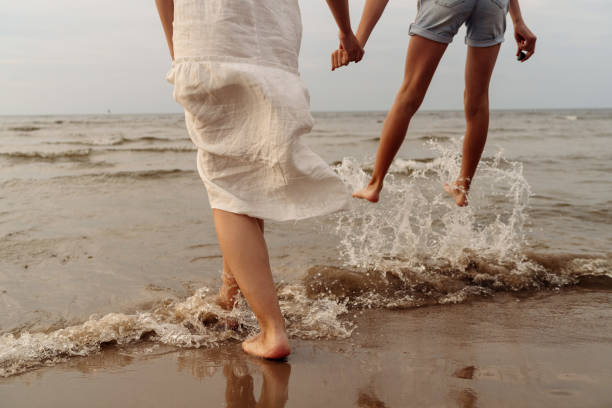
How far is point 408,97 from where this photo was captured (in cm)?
281

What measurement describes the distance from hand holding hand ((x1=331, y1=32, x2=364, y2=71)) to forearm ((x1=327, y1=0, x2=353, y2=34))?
0.13 ft

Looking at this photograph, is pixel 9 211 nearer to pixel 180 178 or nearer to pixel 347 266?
pixel 180 178

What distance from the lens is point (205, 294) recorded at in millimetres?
2670

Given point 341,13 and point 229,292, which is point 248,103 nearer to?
point 341,13

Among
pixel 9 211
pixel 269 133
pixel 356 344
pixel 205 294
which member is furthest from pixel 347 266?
pixel 9 211

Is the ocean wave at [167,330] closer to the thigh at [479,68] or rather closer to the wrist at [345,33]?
the wrist at [345,33]

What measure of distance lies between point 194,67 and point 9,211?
12.6 ft

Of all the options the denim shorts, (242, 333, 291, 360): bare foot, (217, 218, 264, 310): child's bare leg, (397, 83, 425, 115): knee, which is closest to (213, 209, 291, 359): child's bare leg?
(242, 333, 291, 360): bare foot

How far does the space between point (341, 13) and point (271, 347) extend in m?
1.35

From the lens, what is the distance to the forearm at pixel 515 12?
9.72ft

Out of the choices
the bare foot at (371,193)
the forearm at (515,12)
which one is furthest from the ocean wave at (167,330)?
the forearm at (515,12)

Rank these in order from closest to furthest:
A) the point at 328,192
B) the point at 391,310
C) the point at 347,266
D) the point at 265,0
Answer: the point at 265,0 → the point at 328,192 → the point at 391,310 → the point at 347,266

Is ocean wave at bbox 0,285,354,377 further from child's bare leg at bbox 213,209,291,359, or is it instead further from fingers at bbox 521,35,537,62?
fingers at bbox 521,35,537,62

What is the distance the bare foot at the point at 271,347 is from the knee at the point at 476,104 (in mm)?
1840
